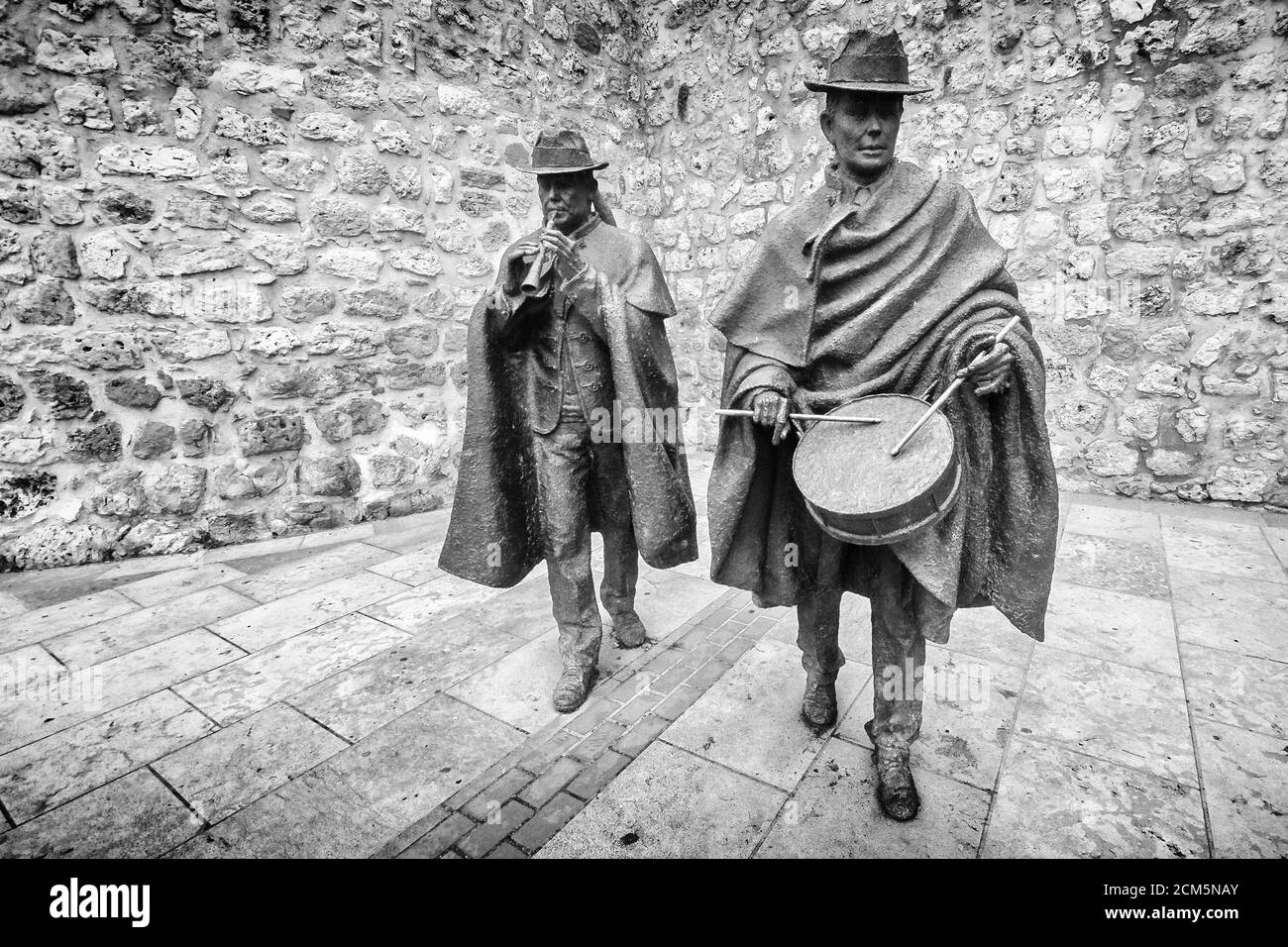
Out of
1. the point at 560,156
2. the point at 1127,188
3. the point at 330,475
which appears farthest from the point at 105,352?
the point at 1127,188

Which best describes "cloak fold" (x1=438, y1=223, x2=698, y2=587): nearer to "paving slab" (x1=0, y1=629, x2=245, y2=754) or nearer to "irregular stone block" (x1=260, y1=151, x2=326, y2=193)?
"paving slab" (x1=0, y1=629, x2=245, y2=754)

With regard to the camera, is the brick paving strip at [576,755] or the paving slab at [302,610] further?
the paving slab at [302,610]

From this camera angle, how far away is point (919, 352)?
2.10 m

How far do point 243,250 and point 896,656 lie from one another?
5014mm

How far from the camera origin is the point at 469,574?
3043mm

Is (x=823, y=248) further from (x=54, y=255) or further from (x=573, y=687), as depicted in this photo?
(x=54, y=255)

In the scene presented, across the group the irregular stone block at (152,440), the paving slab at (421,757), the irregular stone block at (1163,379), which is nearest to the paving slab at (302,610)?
the paving slab at (421,757)

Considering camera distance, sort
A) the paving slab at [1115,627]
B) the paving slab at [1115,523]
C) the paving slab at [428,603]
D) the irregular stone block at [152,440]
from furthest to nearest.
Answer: the paving slab at [1115,523]
the irregular stone block at [152,440]
the paving slab at [428,603]
the paving slab at [1115,627]

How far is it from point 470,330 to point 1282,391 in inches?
229

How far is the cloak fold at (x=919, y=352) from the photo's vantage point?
2.05m

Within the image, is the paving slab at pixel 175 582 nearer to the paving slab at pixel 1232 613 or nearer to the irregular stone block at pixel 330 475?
the irregular stone block at pixel 330 475

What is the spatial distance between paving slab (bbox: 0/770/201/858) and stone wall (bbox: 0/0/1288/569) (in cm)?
278

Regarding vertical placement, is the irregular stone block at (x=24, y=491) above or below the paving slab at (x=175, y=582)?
above

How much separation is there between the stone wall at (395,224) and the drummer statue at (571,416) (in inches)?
112
